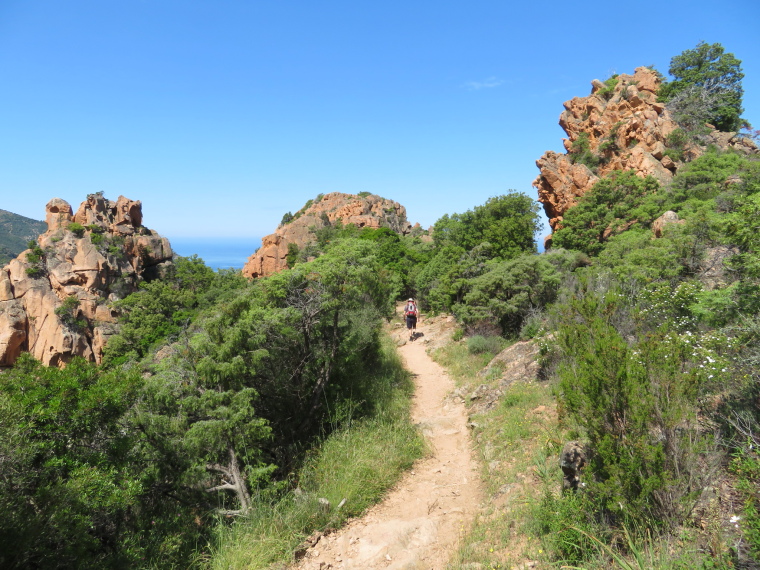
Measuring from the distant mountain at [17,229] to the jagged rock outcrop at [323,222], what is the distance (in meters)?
97.4

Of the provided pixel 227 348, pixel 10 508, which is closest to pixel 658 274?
pixel 227 348

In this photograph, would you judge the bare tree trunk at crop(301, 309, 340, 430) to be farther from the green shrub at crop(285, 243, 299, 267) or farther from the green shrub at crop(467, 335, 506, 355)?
the green shrub at crop(285, 243, 299, 267)

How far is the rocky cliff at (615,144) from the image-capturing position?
26.8m

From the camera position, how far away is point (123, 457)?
4.95m

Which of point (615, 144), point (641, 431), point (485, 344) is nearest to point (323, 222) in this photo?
point (615, 144)

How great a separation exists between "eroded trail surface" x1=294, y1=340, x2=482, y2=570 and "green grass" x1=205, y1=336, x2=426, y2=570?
0.80 feet

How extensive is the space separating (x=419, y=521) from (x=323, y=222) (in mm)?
58192

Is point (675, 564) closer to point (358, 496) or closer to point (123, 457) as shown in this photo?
point (358, 496)

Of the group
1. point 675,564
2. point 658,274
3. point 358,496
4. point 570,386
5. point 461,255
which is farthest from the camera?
point 461,255

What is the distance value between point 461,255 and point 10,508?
20799 mm

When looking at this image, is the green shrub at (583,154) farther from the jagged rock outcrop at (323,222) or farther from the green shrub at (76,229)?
the green shrub at (76,229)

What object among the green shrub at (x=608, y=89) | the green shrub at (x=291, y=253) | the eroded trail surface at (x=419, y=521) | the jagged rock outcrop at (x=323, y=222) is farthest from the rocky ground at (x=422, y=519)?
the green shrub at (x=291, y=253)

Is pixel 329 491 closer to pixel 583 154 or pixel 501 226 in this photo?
pixel 501 226

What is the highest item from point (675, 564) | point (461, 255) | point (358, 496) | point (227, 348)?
point (461, 255)
